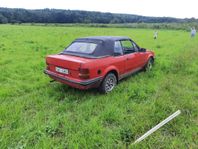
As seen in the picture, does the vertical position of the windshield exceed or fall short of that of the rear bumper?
it exceeds it

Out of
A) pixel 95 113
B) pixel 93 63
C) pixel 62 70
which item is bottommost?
pixel 95 113

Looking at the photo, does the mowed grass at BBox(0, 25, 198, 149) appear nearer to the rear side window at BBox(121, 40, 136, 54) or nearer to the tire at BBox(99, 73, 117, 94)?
the tire at BBox(99, 73, 117, 94)

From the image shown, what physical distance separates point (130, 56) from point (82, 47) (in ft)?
5.28

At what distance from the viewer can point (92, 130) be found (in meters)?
3.38

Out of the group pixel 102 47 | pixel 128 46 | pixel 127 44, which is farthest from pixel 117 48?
pixel 128 46

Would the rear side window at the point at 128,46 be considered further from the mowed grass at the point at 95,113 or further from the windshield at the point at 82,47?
the windshield at the point at 82,47

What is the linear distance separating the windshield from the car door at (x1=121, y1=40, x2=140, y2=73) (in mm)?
1156

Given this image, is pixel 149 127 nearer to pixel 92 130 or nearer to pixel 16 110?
pixel 92 130

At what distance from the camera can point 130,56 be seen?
19.3ft

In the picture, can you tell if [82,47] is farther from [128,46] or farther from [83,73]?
[128,46]

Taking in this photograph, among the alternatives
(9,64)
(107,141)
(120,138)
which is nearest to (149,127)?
(120,138)

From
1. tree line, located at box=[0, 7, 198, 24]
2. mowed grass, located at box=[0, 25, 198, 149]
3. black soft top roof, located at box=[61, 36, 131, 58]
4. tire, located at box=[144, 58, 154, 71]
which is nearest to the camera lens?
mowed grass, located at box=[0, 25, 198, 149]

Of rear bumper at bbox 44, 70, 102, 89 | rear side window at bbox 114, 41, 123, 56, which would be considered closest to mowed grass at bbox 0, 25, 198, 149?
rear bumper at bbox 44, 70, 102, 89

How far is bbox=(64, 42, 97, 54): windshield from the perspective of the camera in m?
→ 5.02
